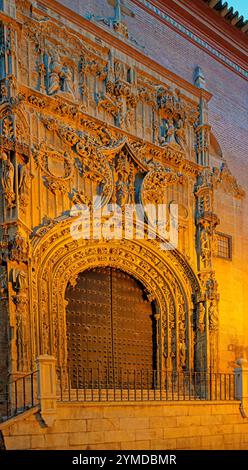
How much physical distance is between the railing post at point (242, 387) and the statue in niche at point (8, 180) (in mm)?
5754

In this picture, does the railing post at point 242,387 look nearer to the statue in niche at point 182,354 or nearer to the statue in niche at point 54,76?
the statue in niche at point 182,354

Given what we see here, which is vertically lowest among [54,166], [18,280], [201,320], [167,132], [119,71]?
[201,320]

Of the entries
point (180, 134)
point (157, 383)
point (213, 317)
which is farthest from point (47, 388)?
point (180, 134)

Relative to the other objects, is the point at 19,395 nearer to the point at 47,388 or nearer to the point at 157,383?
the point at 47,388

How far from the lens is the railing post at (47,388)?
28.4 feet

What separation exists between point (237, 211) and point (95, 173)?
4.85 meters

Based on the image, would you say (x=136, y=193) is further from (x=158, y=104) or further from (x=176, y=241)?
(x=158, y=104)

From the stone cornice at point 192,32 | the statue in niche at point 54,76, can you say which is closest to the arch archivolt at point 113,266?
the statue in niche at point 54,76

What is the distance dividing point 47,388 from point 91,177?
180 inches

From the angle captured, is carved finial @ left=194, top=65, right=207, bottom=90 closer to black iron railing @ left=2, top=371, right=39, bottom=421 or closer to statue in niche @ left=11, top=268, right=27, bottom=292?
statue in niche @ left=11, top=268, right=27, bottom=292

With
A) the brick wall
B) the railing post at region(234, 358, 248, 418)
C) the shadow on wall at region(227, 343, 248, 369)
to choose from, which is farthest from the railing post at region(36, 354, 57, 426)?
the shadow on wall at region(227, 343, 248, 369)

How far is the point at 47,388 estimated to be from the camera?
29.2ft

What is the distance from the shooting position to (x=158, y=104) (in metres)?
13.5
